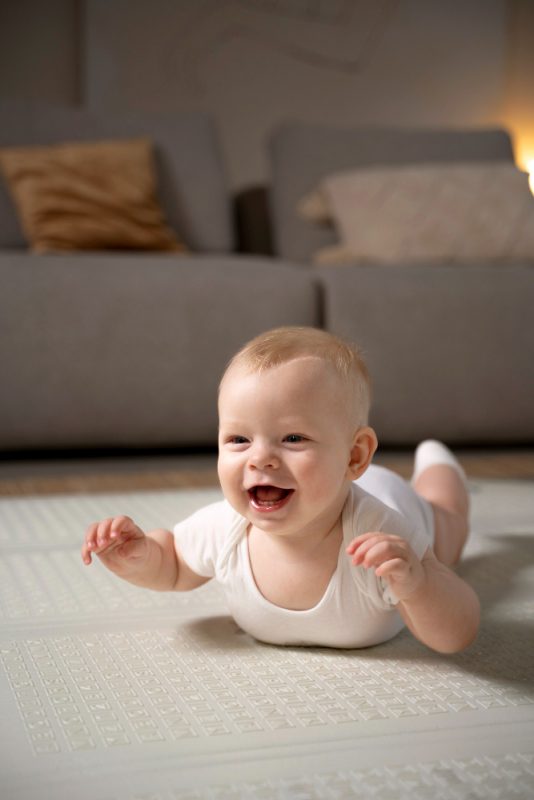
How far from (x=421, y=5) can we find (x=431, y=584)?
11.4 ft

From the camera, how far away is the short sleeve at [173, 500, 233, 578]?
1015 mm

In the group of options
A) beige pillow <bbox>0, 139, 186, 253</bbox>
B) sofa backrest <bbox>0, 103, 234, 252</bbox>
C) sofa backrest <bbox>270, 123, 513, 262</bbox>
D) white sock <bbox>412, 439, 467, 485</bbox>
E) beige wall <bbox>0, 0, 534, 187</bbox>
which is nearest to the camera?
white sock <bbox>412, 439, 467, 485</bbox>

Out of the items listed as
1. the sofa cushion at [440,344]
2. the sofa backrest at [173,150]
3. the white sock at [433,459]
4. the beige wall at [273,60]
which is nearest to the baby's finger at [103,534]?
the white sock at [433,459]

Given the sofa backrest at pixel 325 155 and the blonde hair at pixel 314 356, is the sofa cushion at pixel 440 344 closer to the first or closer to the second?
the sofa backrest at pixel 325 155

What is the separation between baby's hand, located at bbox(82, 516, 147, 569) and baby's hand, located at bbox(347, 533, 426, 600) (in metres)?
0.24

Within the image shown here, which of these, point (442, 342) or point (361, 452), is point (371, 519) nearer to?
point (361, 452)

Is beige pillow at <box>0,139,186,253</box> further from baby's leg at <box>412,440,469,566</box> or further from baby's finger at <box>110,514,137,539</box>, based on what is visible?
baby's finger at <box>110,514,137,539</box>

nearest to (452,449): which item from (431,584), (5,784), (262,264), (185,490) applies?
(262,264)

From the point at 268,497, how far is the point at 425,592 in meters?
0.17

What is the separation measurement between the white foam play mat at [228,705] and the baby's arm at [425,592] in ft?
0.11

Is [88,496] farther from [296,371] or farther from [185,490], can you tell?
[296,371]

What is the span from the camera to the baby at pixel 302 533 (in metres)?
0.89

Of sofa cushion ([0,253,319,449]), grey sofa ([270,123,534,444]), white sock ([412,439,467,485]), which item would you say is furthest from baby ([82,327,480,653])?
grey sofa ([270,123,534,444])

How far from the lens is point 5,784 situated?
0.67 meters
